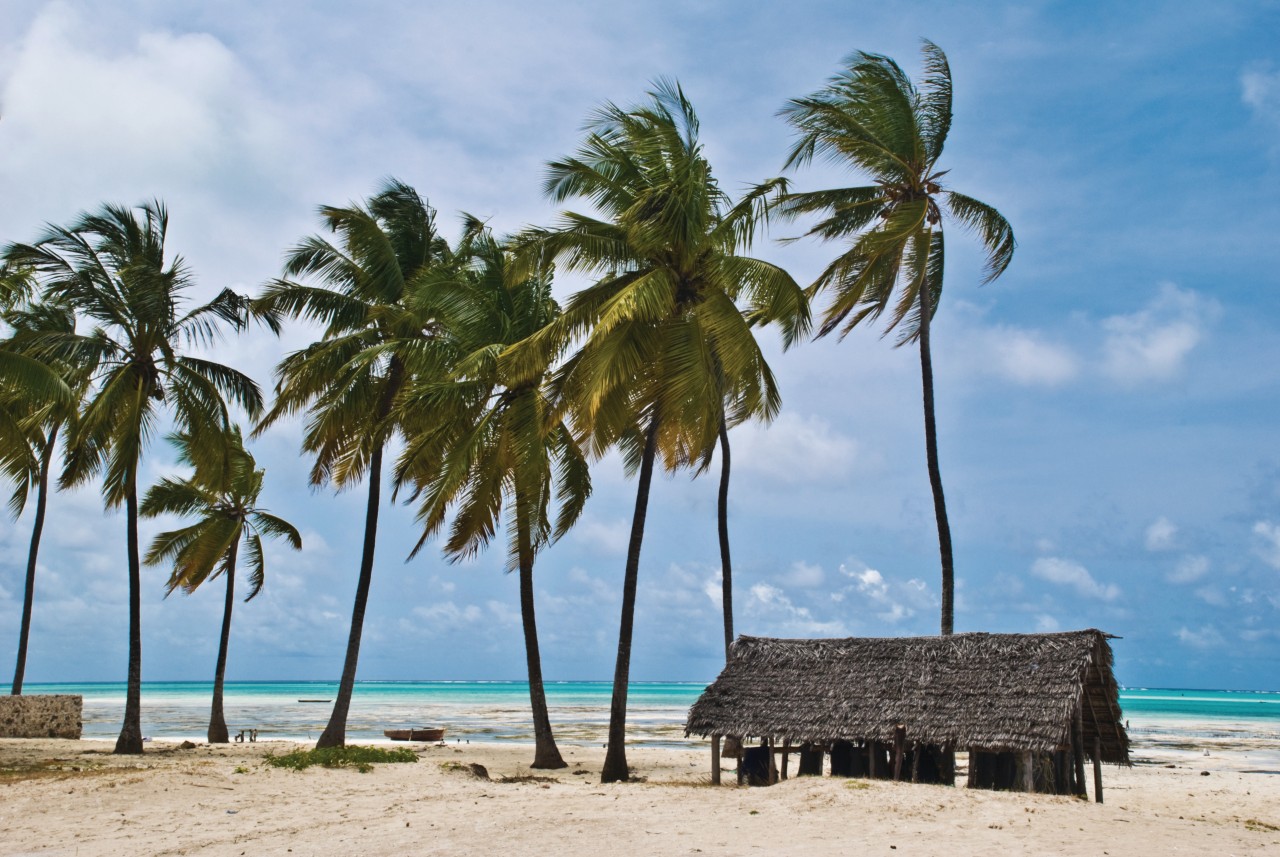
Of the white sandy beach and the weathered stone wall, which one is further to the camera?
the weathered stone wall

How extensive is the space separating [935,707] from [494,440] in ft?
24.8

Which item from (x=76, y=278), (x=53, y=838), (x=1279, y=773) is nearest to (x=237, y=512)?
(x=76, y=278)

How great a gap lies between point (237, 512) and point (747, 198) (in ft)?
45.7

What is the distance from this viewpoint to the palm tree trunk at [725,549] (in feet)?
68.2

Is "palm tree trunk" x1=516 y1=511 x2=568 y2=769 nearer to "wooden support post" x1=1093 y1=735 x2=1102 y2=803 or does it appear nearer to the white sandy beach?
the white sandy beach

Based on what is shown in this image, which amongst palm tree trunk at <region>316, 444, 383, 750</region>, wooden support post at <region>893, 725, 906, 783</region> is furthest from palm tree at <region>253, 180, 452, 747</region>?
wooden support post at <region>893, 725, 906, 783</region>

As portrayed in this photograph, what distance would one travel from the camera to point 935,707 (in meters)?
14.4

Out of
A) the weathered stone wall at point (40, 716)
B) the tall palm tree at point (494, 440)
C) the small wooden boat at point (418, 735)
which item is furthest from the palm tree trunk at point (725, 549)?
the weathered stone wall at point (40, 716)

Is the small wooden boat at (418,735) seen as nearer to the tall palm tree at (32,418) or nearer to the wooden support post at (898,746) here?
the tall palm tree at (32,418)

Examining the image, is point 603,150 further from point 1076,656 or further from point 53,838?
point 53,838

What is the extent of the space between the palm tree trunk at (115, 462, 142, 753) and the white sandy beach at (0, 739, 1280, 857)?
199 centimetres

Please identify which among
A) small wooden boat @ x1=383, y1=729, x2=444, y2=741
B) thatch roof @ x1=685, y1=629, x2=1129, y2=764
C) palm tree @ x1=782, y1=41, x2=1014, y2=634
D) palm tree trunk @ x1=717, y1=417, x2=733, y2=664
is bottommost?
small wooden boat @ x1=383, y1=729, x2=444, y2=741

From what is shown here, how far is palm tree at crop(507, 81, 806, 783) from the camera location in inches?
595

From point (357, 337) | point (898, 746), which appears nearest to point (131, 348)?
point (357, 337)
